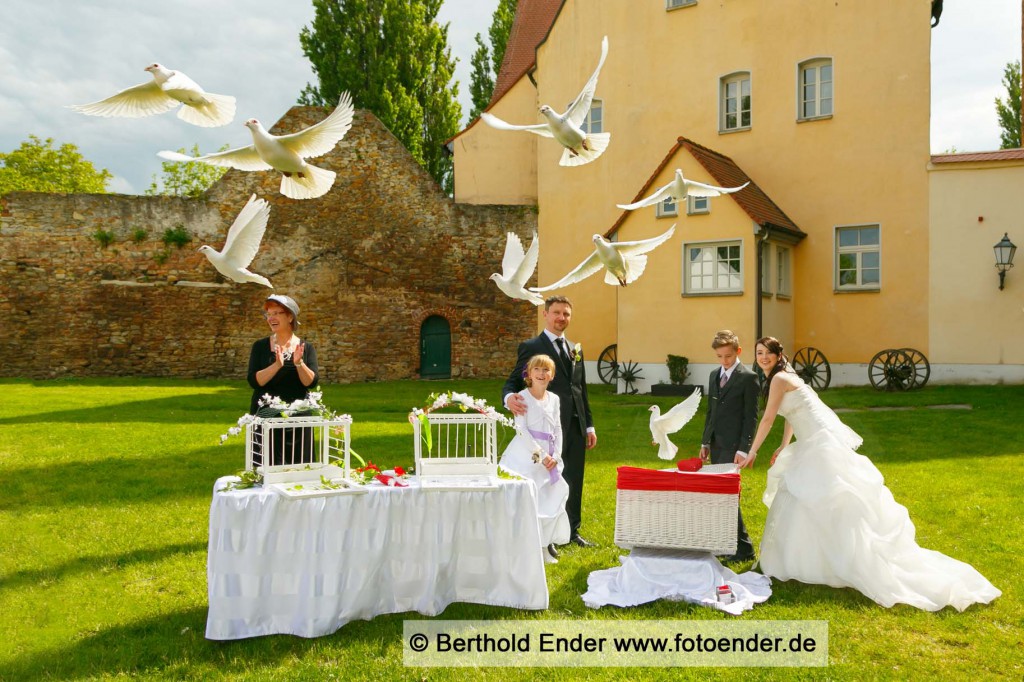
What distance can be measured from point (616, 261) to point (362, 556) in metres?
3.02

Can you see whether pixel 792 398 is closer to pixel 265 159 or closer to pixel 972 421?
pixel 265 159

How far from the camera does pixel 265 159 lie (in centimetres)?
506

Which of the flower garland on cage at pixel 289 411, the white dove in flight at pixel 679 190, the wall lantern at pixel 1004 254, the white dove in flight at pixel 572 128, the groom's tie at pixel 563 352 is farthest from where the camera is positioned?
the wall lantern at pixel 1004 254

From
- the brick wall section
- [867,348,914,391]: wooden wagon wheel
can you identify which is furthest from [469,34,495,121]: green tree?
[867,348,914,391]: wooden wagon wheel

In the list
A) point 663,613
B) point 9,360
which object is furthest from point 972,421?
point 9,360

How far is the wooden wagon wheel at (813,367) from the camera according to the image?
18.6 metres

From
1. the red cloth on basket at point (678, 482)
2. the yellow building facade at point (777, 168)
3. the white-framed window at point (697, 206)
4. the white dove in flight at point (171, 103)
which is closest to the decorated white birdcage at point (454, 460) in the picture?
the red cloth on basket at point (678, 482)

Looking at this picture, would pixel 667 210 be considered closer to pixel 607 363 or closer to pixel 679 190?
pixel 607 363

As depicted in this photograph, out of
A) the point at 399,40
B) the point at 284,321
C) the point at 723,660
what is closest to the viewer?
the point at 723,660

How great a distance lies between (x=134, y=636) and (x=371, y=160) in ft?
70.5

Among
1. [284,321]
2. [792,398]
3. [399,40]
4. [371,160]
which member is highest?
[399,40]

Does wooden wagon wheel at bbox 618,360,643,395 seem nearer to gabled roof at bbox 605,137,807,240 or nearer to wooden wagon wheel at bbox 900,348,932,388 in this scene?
gabled roof at bbox 605,137,807,240

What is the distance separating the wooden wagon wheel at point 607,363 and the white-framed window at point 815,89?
24.2ft

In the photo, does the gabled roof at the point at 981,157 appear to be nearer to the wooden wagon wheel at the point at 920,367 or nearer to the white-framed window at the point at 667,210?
the wooden wagon wheel at the point at 920,367
